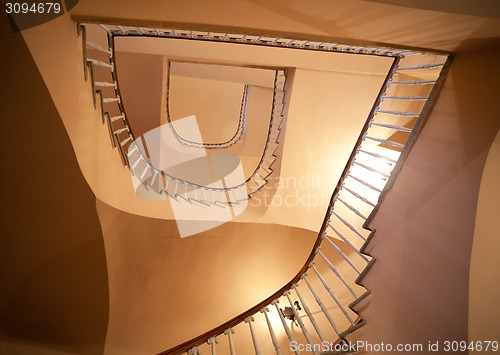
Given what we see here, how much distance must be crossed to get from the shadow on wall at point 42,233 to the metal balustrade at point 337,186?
1.85ft

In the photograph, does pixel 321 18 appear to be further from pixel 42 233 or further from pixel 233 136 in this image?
pixel 233 136

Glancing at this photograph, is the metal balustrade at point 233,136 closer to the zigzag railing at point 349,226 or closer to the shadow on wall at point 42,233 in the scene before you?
the zigzag railing at point 349,226

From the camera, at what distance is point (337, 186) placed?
3.00 meters

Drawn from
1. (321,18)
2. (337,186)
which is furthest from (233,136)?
(321,18)

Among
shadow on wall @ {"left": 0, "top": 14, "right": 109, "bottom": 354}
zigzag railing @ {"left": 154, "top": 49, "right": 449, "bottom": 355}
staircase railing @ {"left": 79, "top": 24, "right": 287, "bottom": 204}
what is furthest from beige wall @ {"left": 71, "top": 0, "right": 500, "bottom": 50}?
staircase railing @ {"left": 79, "top": 24, "right": 287, "bottom": 204}

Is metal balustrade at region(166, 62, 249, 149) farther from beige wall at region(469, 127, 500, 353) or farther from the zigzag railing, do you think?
beige wall at region(469, 127, 500, 353)

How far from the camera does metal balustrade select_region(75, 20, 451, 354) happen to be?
7.80ft

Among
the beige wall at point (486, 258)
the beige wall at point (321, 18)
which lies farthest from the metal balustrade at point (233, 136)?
the beige wall at point (486, 258)

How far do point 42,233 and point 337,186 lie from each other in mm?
3196

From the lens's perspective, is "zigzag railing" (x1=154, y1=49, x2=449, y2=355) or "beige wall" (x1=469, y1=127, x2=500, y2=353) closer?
"beige wall" (x1=469, y1=127, x2=500, y2=353)

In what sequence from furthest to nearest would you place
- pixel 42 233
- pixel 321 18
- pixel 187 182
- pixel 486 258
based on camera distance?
pixel 187 182 < pixel 42 233 < pixel 486 258 < pixel 321 18

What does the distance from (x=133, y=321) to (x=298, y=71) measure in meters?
4.66

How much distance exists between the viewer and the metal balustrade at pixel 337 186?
238cm

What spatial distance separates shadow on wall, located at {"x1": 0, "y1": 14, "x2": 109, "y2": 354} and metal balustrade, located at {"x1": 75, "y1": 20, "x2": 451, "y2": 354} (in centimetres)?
56
